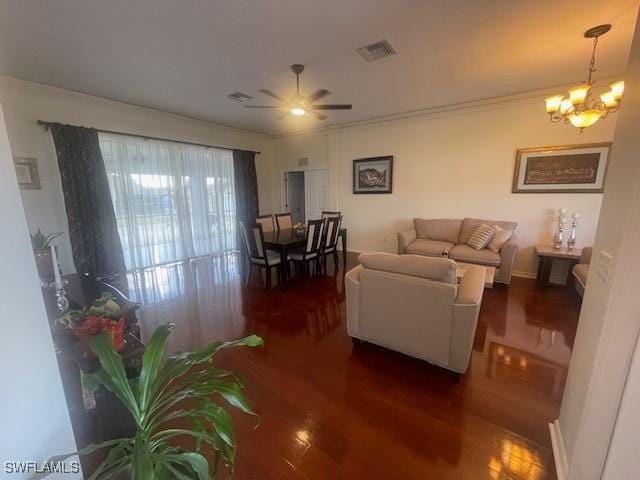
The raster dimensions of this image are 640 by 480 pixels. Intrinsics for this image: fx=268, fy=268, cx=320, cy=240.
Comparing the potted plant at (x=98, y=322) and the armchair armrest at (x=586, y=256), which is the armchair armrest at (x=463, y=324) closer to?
the potted plant at (x=98, y=322)

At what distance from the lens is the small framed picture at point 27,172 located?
334 centimetres

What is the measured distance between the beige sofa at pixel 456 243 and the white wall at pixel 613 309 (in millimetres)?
2703

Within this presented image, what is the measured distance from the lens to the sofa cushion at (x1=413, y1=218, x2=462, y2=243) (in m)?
4.50

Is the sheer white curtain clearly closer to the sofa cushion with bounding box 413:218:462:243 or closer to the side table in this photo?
the sofa cushion with bounding box 413:218:462:243

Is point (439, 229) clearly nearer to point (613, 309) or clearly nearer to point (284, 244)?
point (284, 244)

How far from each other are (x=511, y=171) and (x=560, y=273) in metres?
1.65

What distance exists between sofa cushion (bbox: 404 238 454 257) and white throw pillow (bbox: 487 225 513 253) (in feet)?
1.80

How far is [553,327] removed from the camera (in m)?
2.70

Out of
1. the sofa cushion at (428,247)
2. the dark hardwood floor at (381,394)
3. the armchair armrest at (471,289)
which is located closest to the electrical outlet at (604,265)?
the armchair armrest at (471,289)

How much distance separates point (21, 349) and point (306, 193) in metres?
6.21

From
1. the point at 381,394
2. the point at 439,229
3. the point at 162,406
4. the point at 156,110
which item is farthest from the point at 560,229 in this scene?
the point at 156,110

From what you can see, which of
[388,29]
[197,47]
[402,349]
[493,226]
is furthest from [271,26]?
[493,226]

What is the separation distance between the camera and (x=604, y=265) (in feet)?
3.82

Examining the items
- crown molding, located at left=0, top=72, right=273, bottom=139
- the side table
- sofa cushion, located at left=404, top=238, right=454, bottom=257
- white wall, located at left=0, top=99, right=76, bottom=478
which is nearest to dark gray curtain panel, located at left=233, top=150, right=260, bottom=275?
crown molding, located at left=0, top=72, right=273, bottom=139
